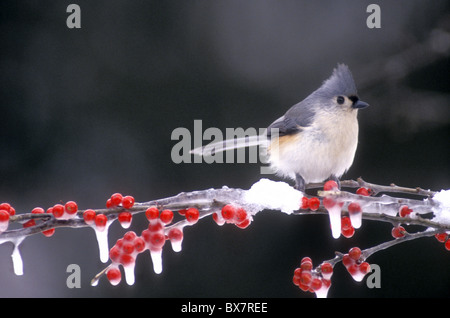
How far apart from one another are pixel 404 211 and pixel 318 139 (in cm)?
63

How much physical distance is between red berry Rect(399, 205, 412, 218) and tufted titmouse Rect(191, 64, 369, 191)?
21.4 inches

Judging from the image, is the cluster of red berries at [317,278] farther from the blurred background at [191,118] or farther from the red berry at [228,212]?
the blurred background at [191,118]

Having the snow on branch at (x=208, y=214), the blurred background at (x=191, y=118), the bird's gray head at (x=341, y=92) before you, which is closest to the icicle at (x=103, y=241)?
the snow on branch at (x=208, y=214)

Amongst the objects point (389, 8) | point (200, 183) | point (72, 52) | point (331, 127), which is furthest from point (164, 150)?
point (389, 8)

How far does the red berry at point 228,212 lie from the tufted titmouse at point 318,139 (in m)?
0.64

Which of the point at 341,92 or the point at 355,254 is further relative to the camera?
the point at 341,92

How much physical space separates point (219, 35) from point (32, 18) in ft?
3.38

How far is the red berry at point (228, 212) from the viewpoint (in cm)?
105

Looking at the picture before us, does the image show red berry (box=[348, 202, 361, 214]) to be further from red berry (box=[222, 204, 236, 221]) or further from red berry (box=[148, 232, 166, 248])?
red berry (box=[148, 232, 166, 248])

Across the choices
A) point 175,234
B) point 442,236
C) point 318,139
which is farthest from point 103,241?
point 318,139

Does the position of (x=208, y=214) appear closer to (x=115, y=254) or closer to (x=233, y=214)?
(x=233, y=214)

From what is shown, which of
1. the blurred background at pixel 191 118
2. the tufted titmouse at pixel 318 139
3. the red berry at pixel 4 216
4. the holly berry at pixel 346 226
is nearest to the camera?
the red berry at pixel 4 216

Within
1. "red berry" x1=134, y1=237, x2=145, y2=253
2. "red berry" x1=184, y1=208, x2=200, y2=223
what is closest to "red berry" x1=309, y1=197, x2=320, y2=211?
"red berry" x1=184, y1=208, x2=200, y2=223

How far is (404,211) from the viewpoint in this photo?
3.88ft
